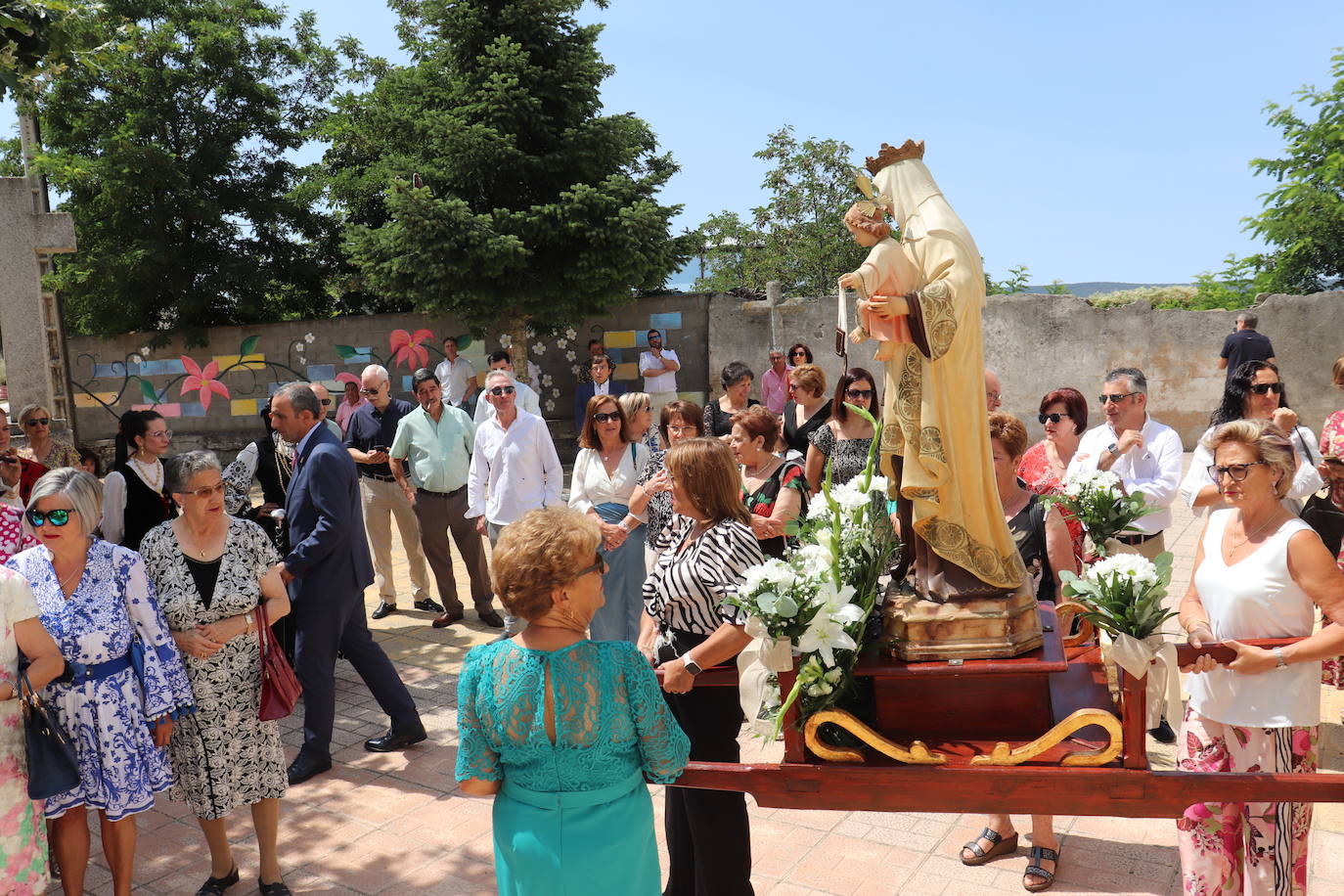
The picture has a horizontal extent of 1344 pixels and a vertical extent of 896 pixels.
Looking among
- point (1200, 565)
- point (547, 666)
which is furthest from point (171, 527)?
point (1200, 565)

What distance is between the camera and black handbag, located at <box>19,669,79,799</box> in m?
3.86

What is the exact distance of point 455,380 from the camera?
15680 mm

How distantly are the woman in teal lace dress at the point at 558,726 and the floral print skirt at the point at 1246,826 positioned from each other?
1979 mm

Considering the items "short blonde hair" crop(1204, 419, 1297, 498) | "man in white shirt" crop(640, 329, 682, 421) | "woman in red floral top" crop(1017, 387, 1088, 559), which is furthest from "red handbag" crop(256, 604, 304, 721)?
"man in white shirt" crop(640, 329, 682, 421)

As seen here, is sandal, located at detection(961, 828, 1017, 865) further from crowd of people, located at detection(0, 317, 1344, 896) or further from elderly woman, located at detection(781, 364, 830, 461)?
elderly woman, located at detection(781, 364, 830, 461)

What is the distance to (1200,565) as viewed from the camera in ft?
12.1

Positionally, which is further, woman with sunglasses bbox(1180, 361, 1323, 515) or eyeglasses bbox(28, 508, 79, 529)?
woman with sunglasses bbox(1180, 361, 1323, 515)

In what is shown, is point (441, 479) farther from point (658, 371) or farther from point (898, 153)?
point (658, 371)

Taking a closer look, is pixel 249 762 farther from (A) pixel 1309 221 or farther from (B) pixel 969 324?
(A) pixel 1309 221

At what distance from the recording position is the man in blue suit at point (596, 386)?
1191cm

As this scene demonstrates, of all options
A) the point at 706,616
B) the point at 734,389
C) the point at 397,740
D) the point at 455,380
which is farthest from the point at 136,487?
the point at 455,380

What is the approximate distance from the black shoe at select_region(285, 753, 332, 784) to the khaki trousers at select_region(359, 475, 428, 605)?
10.8 ft

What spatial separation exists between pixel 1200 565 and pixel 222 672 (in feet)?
13.2

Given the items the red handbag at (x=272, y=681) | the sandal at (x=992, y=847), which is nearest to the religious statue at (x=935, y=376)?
the sandal at (x=992, y=847)
